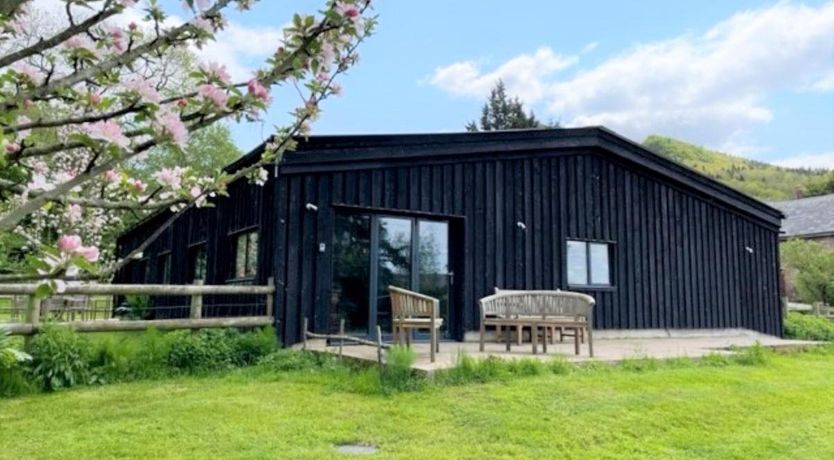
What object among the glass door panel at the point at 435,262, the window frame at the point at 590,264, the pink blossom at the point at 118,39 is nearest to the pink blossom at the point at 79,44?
the pink blossom at the point at 118,39

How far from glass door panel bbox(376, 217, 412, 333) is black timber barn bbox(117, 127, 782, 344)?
2 centimetres

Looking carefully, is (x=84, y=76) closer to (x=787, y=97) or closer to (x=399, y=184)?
(x=399, y=184)

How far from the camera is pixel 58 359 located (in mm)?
6012

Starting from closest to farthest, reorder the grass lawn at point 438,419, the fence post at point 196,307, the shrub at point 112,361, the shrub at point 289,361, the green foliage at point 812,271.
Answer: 1. the grass lawn at point 438,419
2. the shrub at point 112,361
3. the shrub at point 289,361
4. the fence post at point 196,307
5. the green foliage at point 812,271

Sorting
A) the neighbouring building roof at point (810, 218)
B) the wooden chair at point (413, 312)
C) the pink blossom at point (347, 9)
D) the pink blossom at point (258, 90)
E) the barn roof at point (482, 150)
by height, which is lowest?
the wooden chair at point (413, 312)

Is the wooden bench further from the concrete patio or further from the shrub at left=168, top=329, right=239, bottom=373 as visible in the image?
the shrub at left=168, top=329, right=239, bottom=373

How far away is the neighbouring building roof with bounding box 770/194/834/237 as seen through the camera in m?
31.0

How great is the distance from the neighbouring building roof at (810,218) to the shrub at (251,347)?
31038 mm

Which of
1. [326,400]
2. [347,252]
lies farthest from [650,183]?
[326,400]

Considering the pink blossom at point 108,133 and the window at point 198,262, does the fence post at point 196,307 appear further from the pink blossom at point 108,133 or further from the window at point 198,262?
the pink blossom at point 108,133

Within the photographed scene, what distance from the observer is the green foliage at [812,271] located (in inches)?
922

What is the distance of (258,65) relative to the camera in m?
2.17

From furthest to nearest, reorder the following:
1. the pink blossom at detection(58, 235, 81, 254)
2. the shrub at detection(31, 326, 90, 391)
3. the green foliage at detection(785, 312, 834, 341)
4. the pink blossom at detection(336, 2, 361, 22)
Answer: the green foliage at detection(785, 312, 834, 341) < the shrub at detection(31, 326, 90, 391) < the pink blossom at detection(336, 2, 361, 22) < the pink blossom at detection(58, 235, 81, 254)

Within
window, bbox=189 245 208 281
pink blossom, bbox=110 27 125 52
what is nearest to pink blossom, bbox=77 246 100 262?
pink blossom, bbox=110 27 125 52
